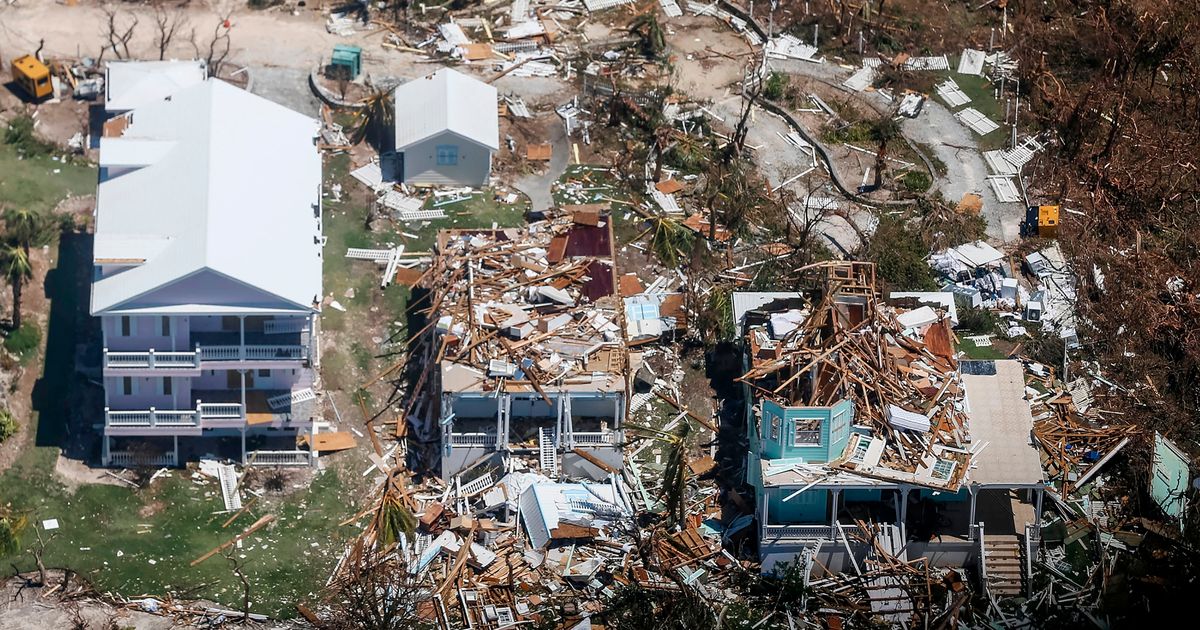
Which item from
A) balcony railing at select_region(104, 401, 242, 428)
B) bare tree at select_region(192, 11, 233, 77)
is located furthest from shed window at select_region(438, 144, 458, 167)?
balcony railing at select_region(104, 401, 242, 428)

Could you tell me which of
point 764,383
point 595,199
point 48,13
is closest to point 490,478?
point 764,383

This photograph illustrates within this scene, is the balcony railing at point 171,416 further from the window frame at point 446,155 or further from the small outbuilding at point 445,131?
the window frame at point 446,155

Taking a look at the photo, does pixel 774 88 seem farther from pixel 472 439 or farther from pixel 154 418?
pixel 154 418

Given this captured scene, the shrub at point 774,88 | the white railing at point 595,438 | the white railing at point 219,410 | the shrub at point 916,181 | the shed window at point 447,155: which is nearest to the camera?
the white railing at point 219,410

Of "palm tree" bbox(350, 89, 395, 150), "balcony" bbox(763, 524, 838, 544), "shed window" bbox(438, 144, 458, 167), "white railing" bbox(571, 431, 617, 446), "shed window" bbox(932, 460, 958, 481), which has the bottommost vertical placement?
"balcony" bbox(763, 524, 838, 544)

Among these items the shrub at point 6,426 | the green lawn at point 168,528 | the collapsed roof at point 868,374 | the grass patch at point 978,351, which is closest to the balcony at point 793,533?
the collapsed roof at point 868,374

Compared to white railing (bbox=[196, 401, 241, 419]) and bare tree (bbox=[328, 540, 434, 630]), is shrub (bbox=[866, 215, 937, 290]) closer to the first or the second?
bare tree (bbox=[328, 540, 434, 630])

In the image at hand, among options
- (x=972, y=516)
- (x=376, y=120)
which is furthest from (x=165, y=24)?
(x=972, y=516)
